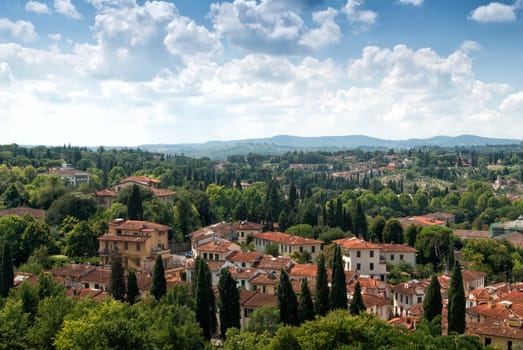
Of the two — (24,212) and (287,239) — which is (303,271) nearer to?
(287,239)

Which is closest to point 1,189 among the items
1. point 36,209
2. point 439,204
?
point 36,209

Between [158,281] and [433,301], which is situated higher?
[158,281]

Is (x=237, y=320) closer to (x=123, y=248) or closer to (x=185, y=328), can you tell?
(x=185, y=328)

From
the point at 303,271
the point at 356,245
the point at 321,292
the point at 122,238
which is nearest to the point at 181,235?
the point at 122,238

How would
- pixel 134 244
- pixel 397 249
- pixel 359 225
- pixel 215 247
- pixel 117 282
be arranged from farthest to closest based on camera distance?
pixel 359 225 → pixel 397 249 → pixel 215 247 → pixel 134 244 → pixel 117 282

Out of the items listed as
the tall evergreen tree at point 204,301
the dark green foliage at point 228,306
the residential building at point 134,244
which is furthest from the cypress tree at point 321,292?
the residential building at point 134,244

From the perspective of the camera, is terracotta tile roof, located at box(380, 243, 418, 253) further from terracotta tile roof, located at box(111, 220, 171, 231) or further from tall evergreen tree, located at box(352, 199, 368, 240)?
terracotta tile roof, located at box(111, 220, 171, 231)

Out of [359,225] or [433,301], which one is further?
[359,225]

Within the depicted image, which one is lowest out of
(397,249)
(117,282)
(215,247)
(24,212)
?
(397,249)

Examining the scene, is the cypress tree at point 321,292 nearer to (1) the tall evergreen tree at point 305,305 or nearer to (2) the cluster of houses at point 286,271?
(1) the tall evergreen tree at point 305,305
